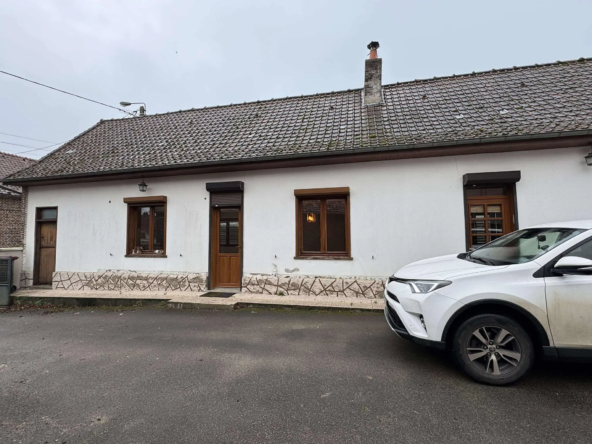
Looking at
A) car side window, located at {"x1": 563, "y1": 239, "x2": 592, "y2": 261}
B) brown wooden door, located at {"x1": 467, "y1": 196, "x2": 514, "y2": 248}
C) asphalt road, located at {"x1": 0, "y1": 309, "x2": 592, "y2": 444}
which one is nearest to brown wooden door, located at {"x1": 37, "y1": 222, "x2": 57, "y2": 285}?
asphalt road, located at {"x1": 0, "y1": 309, "x2": 592, "y2": 444}

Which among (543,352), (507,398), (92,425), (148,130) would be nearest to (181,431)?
(92,425)

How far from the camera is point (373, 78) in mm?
8836

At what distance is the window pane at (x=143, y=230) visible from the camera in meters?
8.23

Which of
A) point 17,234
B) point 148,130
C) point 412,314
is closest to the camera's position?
point 412,314

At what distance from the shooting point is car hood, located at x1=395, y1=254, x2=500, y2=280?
3164 mm

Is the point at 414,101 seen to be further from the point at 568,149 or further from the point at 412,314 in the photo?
the point at 412,314

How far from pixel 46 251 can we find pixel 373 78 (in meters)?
11.6

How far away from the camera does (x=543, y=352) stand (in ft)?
9.37

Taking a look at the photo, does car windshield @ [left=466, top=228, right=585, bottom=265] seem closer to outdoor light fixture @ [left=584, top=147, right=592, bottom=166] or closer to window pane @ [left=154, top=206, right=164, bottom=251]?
outdoor light fixture @ [left=584, top=147, right=592, bottom=166]

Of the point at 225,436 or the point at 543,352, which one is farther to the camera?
the point at 543,352

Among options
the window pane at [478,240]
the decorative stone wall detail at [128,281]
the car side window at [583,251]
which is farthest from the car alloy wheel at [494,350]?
the decorative stone wall detail at [128,281]

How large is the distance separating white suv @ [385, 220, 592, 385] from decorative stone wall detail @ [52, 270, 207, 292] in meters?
5.88

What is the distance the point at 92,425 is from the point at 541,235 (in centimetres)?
516

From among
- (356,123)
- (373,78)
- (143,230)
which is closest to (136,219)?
(143,230)
